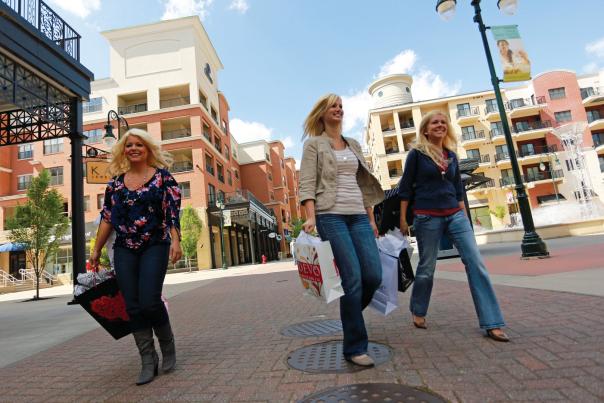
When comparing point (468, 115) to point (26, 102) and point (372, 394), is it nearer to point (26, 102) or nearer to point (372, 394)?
point (26, 102)

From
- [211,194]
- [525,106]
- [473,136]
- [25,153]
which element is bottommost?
[211,194]

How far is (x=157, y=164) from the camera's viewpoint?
3.20 m

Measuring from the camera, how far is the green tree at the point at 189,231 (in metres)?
29.4

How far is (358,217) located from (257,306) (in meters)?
4.09

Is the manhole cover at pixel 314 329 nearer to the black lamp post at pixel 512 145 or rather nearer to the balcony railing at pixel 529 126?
the black lamp post at pixel 512 145

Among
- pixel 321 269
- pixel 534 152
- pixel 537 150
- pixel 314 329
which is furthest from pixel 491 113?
pixel 321 269

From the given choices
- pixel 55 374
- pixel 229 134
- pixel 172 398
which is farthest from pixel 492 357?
pixel 229 134

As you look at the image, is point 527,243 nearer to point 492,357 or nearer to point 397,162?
point 492,357

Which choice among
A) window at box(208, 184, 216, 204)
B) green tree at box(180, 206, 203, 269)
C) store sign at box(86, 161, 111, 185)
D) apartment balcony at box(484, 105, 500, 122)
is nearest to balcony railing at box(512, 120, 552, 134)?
apartment balcony at box(484, 105, 500, 122)

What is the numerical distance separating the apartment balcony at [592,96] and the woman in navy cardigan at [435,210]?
170 ft

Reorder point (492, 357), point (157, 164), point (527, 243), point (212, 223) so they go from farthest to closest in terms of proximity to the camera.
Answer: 1. point (212, 223)
2. point (527, 243)
3. point (157, 164)
4. point (492, 357)

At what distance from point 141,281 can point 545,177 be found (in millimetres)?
50101

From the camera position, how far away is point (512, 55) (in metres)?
8.60

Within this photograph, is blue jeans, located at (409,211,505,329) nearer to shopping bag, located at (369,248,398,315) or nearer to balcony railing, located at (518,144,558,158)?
shopping bag, located at (369,248,398,315)
